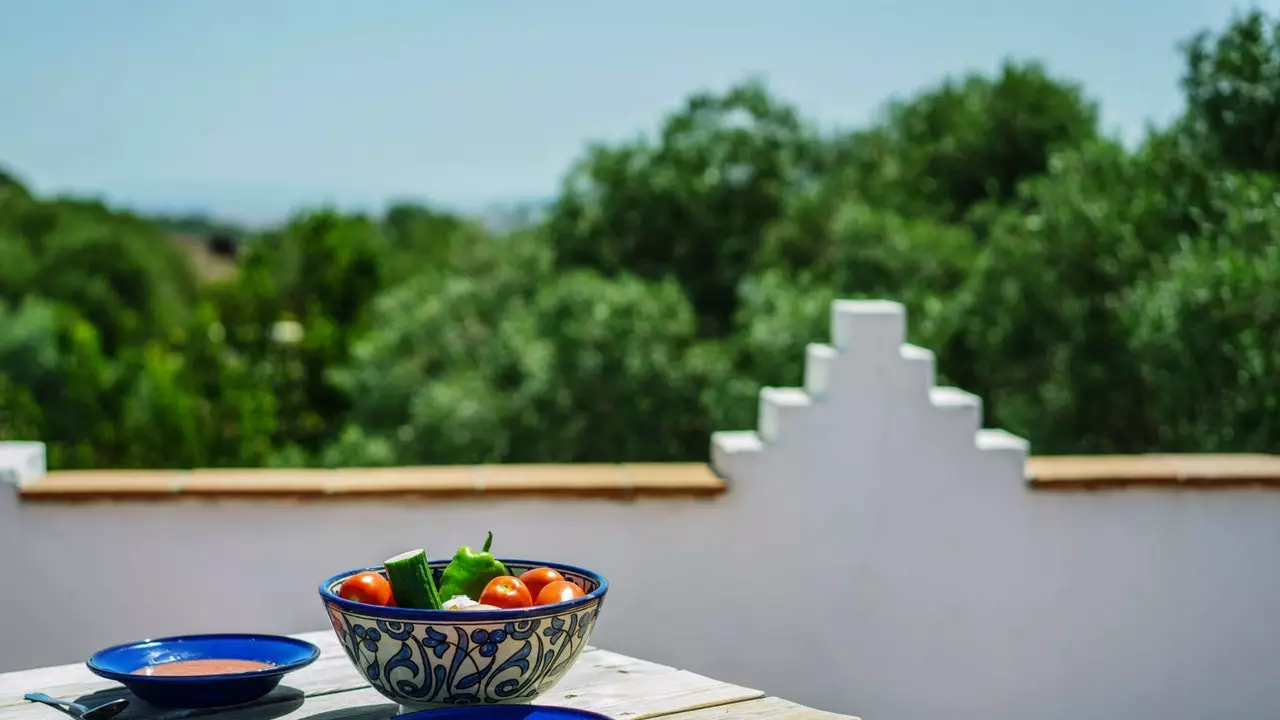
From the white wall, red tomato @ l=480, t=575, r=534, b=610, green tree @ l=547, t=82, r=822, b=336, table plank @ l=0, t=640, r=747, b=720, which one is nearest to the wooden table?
table plank @ l=0, t=640, r=747, b=720

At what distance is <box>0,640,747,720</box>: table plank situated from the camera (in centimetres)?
184

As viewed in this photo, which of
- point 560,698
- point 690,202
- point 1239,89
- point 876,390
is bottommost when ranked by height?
point 560,698

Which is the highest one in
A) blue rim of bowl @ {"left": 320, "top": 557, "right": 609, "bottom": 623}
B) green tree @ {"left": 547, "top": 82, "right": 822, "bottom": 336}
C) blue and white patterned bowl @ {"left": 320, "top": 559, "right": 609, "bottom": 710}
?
green tree @ {"left": 547, "top": 82, "right": 822, "bottom": 336}

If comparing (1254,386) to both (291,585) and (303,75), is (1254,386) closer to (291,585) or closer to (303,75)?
(291,585)

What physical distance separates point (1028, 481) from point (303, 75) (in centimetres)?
5452

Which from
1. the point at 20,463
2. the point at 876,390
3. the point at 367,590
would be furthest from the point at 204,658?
the point at 876,390

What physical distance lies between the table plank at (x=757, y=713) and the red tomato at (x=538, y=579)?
26 cm

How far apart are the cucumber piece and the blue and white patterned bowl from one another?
63 mm

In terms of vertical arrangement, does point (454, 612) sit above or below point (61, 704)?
above

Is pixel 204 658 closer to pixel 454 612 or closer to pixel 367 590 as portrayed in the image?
pixel 367 590

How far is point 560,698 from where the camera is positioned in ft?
6.48

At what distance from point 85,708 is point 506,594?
0.62m

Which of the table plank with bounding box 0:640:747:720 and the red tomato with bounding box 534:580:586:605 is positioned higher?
the red tomato with bounding box 534:580:586:605

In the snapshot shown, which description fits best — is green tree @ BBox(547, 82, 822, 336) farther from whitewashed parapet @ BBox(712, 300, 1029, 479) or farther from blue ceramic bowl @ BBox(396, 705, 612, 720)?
blue ceramic bowl @ BBox(396, 705, 612, 720)
